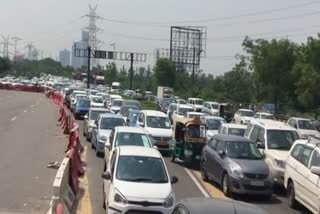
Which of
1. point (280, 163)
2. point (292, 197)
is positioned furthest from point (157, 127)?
point (292, 197)

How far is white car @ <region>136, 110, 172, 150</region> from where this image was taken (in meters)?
26.7

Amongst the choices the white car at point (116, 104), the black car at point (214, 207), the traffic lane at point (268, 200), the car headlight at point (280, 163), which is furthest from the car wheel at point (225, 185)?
the white car at point (116, 104)

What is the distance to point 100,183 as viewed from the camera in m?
17.9

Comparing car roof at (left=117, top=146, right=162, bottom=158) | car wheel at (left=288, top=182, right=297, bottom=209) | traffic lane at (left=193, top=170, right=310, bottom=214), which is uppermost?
car roof at (left=117, top=146, right=162, bottom=158)

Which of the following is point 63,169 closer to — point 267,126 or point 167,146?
point 267,126

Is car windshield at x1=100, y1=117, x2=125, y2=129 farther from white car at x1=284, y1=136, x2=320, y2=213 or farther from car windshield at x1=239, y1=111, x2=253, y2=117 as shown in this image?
car windshield at x1=239, y1=111, x2=253, y2=117

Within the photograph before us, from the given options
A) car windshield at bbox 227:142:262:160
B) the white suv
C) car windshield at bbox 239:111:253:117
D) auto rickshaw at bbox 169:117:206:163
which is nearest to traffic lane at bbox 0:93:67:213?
auto rickshaw at bbox 169:117:206:163

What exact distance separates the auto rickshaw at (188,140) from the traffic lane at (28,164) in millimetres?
4603

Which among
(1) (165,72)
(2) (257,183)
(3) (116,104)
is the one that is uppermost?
(1) (165,72)

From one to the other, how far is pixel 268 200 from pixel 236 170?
4.15 ft

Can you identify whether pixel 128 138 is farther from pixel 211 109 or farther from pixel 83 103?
pixel 211 109

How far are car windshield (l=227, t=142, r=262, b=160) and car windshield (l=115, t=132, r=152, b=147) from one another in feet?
9.24

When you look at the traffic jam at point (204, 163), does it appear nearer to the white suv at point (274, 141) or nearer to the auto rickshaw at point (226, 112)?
the white suv at point (274, 141)

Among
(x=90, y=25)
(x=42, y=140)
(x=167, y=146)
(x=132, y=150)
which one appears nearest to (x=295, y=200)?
(x=132, y=150)
